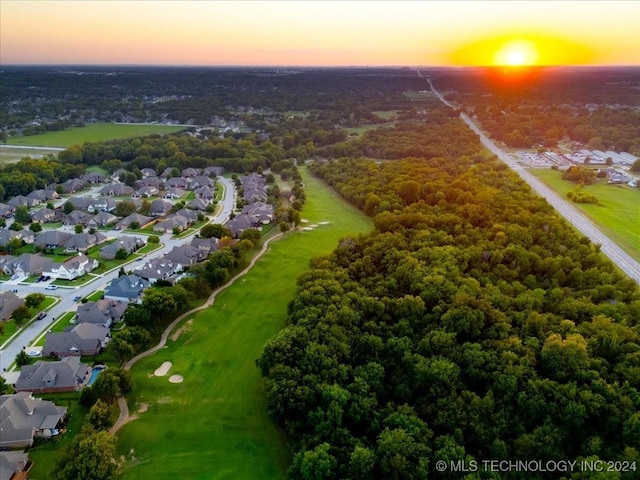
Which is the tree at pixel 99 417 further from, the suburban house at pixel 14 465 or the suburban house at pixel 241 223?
the suburban house at pixel 241 223

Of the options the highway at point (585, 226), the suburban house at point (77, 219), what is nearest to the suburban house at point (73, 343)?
the suburban house at point (77, 219)

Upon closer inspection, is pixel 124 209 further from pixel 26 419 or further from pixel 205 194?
pixel 26 419

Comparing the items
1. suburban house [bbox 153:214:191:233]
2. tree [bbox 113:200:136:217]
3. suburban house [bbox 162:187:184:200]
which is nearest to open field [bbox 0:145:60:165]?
suburban house [bbox 162:187:184:200]

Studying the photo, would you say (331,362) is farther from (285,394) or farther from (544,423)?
(544,423)

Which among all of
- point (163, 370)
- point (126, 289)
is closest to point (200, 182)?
point (126, 289)

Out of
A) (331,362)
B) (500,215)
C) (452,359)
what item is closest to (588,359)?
(452,359)

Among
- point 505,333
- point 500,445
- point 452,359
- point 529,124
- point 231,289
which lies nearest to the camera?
point 500,445

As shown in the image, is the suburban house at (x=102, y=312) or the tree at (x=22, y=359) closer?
the tree at (x=22, y=359)
